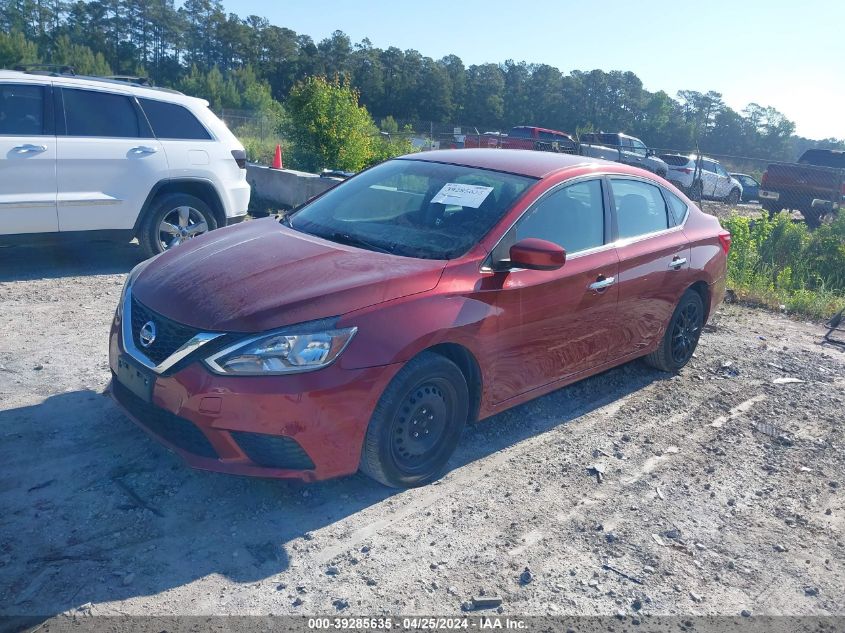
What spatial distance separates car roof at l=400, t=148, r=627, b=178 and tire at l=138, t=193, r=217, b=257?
11.2 feet

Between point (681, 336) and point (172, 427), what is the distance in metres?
4.15

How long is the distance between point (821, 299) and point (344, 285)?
24.7 ft

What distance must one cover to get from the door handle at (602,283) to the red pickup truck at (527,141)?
7.51 m

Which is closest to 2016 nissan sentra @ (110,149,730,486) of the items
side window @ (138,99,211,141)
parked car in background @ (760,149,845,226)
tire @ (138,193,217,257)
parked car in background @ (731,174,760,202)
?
tire @ (138,193,217,257)

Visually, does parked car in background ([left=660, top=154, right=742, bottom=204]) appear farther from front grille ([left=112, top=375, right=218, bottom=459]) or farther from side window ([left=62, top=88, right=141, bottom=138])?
front grille ([left=112, top=375, right=218, bottom=459])

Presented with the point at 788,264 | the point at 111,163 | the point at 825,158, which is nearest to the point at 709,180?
the point at 825,158

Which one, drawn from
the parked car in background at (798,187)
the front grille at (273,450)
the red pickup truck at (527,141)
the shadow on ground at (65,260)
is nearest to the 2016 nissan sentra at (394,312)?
the front grille at (273,450)

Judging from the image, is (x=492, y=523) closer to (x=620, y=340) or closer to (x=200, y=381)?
(x=200, y=381)

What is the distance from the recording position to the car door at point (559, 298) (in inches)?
168

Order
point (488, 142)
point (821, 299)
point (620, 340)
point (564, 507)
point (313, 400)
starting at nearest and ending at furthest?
1. point (313, 400)
2. point (564, 507)
3. point (620, 340)
4. point (821, 299)
5. point (488, 142)

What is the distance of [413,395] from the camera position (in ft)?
12.5

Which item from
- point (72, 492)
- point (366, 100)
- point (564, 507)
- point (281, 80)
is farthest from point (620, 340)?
point (281, 80)

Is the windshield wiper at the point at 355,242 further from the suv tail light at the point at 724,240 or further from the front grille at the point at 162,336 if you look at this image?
the suv tail light at the point at 724,240

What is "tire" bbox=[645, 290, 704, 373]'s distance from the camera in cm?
591
